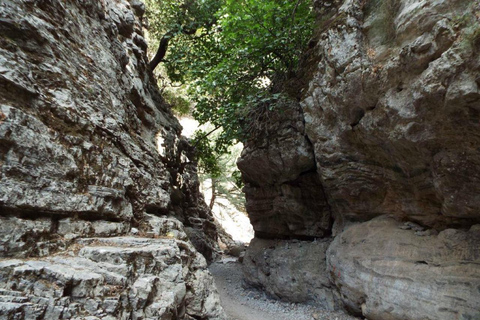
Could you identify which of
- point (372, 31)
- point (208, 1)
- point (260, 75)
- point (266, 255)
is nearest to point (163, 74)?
point (208, 1)

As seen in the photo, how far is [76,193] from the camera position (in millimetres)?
4465

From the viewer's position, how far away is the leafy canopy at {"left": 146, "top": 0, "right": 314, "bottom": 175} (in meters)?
8.76

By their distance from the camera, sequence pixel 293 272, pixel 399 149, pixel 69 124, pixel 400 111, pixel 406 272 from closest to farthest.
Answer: pixel 69 124, pixel 400 111, pixel 399 149, pixel 406 272, pixel 293 272

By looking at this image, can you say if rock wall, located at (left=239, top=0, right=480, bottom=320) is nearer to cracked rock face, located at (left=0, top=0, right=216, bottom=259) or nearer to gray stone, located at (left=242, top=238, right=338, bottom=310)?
gray stone, located at (left=242, top=238, right=338, bottom=310)

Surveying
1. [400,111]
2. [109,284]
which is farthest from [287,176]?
[109,284]

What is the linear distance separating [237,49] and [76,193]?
6920mm

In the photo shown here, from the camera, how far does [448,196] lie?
5.68 metres

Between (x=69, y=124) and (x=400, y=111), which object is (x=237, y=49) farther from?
(x=69, y=124)

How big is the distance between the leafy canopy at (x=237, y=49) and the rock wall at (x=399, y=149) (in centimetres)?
102

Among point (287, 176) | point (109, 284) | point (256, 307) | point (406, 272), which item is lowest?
point (256, 307)

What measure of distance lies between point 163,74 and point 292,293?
14769mm

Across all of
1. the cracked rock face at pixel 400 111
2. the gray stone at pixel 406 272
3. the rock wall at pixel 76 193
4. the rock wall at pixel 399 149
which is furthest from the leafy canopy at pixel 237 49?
the gray stone at pixel 406 272

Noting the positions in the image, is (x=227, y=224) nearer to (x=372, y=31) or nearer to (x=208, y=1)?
(x=208, y=1)

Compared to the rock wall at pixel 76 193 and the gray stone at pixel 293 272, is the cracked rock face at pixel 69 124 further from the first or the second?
the gray stone at pixel 293 272
